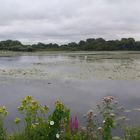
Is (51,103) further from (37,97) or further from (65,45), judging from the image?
(65,45)

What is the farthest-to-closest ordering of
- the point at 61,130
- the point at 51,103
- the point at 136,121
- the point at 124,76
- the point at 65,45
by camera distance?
1. the point at 65,45
2. the point at 124,76
3. the point at 51,103
4. the point at 136,121
5. the point at 61,130

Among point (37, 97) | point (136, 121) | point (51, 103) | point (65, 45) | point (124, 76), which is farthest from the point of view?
point (65, 45)

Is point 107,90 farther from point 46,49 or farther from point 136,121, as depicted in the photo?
point 46,49

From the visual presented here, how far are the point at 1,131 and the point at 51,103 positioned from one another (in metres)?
5.84

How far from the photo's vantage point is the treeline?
82338 millimetres

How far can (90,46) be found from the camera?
291 ft

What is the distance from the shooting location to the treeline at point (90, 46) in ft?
270

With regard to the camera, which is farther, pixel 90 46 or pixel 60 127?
pixel 90 46

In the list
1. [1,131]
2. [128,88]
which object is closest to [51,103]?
[128,88]

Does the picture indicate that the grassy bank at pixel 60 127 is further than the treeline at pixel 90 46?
No

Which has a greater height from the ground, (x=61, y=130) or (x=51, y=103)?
(x=61, y=130)

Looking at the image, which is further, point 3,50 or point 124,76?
point 3,50

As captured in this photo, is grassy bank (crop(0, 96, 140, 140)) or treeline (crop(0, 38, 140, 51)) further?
treeline (crop(0, 38, 140, 51))

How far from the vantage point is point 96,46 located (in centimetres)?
8762
